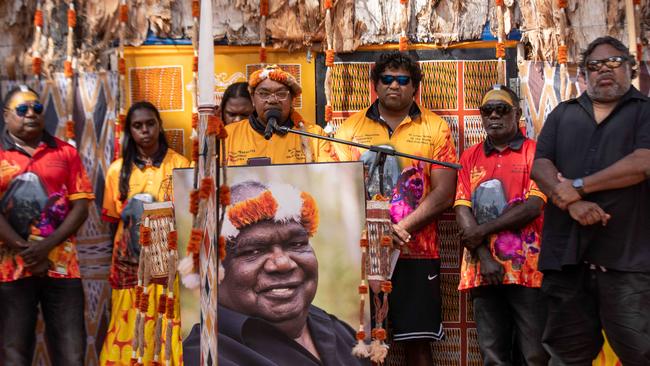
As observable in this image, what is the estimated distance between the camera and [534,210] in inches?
242

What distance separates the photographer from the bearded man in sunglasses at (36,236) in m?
6.50

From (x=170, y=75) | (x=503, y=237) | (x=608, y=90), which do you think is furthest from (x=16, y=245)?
(x=608, y=90)

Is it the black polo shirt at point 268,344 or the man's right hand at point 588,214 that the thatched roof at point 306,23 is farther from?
the black polo shirt at point 268,344

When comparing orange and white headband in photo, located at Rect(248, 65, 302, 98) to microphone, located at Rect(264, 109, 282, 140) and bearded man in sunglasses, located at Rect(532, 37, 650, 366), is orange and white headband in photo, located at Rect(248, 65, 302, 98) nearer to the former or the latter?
microphone, located at Rect(264, 109, 282, 140)

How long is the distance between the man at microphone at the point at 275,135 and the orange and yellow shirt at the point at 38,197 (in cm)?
126

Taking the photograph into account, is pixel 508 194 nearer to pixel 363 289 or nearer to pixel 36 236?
pixel 363 289

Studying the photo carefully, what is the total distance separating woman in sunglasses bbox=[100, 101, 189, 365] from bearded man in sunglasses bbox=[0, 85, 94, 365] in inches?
10.2

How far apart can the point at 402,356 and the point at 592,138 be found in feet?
8.20

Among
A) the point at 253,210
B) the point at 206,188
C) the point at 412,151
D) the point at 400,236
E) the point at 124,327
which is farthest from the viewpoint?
the point at 124,327

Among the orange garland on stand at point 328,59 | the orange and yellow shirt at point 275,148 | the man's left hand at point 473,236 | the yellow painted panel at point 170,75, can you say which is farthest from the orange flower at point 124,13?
the man's left hand at point 473,236

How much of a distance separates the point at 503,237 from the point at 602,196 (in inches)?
48.8

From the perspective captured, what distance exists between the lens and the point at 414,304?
645cm

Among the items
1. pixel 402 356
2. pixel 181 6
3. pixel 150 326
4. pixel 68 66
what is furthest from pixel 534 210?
pixel 68 66

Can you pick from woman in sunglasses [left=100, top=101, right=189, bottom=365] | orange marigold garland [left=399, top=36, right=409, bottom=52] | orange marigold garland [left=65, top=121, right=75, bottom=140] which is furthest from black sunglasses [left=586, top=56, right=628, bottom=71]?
orange marigold garland [left=65, top=121, right=75, bottom=140]
